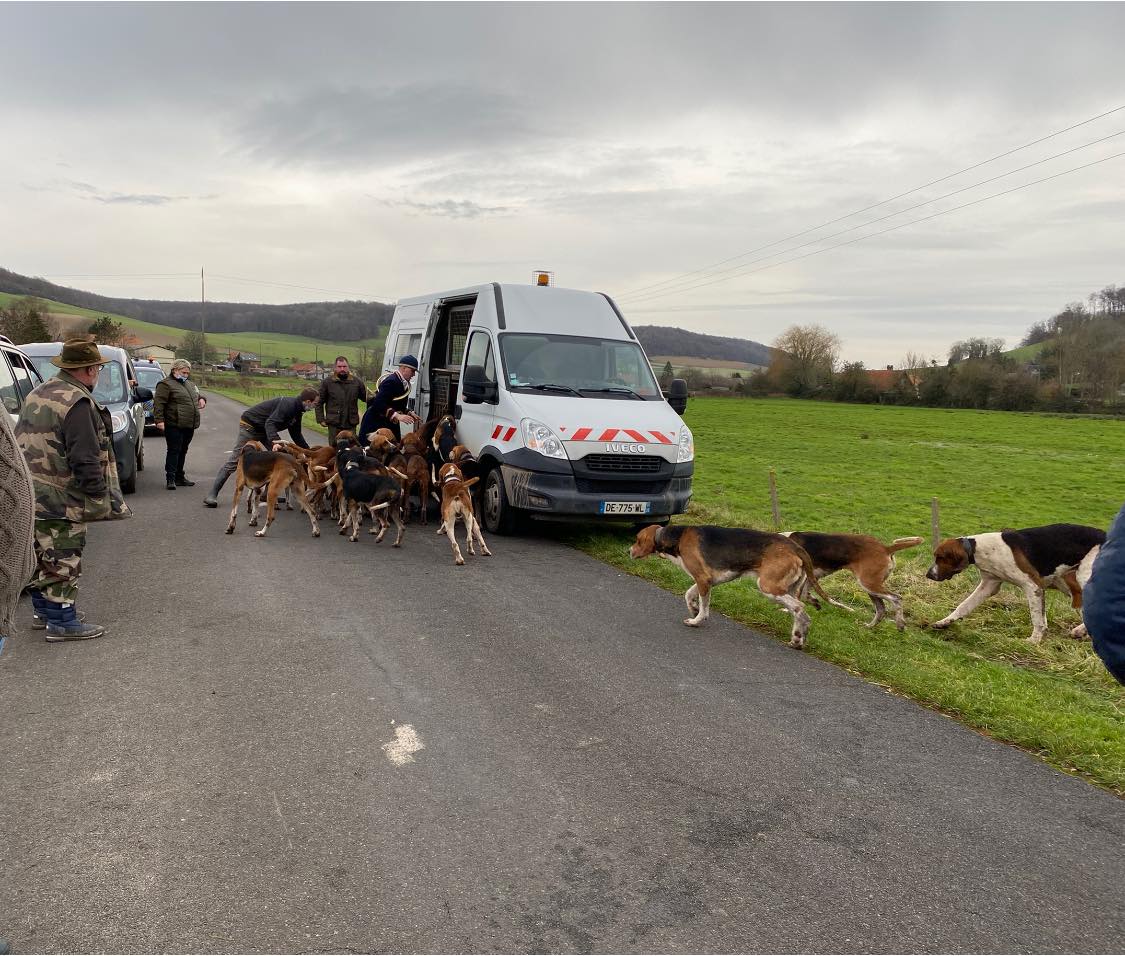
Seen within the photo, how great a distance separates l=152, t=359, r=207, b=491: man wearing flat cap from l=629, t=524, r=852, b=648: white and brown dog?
31.3 ft

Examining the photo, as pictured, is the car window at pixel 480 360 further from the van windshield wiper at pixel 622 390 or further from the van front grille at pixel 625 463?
the van front grille at pixel 625 463

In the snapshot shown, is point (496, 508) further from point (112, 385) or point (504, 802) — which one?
point (112, 385)

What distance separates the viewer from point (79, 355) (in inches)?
245

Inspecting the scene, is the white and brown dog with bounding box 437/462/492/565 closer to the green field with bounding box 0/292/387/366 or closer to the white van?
the white van

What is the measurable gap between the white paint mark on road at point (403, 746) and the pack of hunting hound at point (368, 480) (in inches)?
182

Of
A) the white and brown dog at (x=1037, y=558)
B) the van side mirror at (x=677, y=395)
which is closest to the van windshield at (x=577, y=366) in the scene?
the van side mirror at (x=677, y=395)

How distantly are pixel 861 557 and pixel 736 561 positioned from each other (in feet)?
3.94

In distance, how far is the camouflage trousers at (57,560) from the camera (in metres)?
6.14

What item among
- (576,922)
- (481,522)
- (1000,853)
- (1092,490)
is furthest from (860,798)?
(1092,490)

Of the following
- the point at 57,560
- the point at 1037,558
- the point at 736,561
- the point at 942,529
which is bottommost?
the point at 942,529

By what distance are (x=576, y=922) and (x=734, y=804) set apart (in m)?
1.25

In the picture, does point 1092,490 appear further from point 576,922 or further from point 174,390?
point 576,922

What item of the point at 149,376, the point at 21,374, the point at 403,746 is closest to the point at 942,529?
the point at 403,746

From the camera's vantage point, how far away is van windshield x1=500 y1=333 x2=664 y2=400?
11.1 metres
